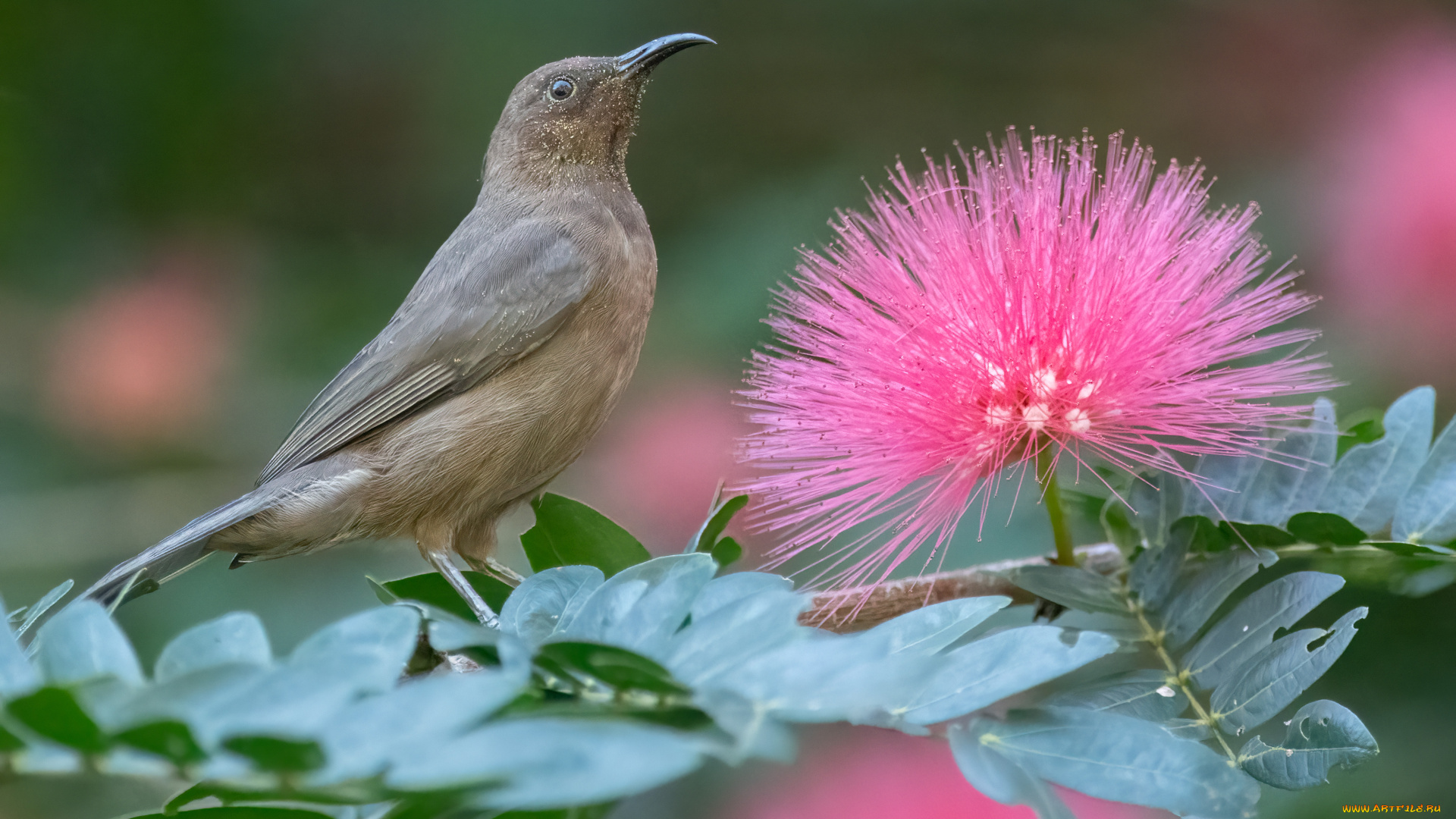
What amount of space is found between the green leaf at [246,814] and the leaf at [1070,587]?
3.85 ft

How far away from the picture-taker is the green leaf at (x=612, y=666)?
134cm

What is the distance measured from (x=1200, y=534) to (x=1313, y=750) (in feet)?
1.81

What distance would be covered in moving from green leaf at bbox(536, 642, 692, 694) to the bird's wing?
4.40 ft

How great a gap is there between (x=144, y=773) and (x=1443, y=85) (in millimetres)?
4490

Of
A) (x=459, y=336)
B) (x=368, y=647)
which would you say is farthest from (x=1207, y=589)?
(x=459, y=336)

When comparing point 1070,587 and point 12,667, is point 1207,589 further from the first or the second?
point 12,667

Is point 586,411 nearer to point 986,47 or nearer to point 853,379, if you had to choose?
point 853,379

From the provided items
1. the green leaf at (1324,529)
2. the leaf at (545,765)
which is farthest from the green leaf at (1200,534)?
the leaf at (545,765)

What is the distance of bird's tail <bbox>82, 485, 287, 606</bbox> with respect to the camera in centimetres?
232

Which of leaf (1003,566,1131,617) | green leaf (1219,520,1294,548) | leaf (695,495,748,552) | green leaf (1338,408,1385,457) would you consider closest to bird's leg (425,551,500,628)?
leaf (695,495,748,552)

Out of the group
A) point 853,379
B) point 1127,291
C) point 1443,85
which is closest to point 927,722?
point 853,379

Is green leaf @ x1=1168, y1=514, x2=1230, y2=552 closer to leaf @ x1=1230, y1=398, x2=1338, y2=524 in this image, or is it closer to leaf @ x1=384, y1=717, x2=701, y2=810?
leaf @ x1=1230, y1=398, x2=1338, y2=524

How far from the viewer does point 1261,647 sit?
1.83 meters

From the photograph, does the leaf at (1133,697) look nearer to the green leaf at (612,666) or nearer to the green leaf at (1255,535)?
the green leaf at (1255,535)
